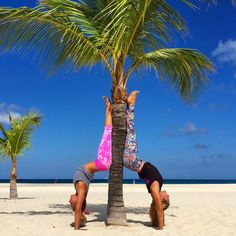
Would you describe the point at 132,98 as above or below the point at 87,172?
above

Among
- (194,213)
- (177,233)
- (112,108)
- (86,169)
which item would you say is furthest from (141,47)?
(194,213)

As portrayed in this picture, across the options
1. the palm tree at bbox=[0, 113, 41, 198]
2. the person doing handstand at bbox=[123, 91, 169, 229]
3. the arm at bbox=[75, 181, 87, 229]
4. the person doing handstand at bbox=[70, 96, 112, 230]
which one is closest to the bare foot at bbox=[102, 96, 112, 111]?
the person doing handstand at bbox=[70, 96, 112, 230]

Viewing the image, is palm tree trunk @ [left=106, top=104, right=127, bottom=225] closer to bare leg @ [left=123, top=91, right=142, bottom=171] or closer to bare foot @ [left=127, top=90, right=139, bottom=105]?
bare leg @ [left=123, top=91, right=142, bottom=171]

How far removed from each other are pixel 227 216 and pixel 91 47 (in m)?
6.13

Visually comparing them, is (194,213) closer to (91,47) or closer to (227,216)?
(227,216)

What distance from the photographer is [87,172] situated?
1022 cm

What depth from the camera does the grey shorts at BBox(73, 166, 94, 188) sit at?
398 inches

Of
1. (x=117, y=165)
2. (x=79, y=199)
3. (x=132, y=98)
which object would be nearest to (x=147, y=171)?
(x=117, y=165)

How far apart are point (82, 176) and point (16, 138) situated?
37.3 feet

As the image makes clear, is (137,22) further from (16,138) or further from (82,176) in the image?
(16,138)

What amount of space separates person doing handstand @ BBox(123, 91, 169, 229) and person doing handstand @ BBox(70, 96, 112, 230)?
44cm

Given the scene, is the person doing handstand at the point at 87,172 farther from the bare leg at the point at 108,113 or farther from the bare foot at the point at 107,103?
the bare foot at the point at 107,103

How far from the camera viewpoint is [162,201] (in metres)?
10.4

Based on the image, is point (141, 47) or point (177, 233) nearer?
point (177, 233)
